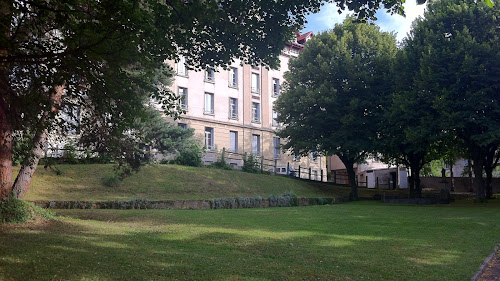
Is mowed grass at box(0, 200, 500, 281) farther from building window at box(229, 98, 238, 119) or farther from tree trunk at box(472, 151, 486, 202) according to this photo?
building window at box(229, 98, 238, 119)

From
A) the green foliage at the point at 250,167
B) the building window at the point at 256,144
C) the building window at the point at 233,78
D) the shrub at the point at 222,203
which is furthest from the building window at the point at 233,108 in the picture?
the shrub at the point at 222,203

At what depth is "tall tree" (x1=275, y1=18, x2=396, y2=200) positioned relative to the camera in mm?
30734

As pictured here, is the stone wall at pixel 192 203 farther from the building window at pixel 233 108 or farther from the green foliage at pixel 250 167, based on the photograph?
the building window at pixel 233 108

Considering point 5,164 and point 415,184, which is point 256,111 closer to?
point 415,184

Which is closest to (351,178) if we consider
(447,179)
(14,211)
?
(447,179)

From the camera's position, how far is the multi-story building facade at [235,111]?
40.3 m

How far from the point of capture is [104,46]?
6934 millimetres

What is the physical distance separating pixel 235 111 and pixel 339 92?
574 inches

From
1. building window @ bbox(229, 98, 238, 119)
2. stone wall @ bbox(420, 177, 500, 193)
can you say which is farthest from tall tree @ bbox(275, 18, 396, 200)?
stone wall @ bbox(420, 177, 500, 193)

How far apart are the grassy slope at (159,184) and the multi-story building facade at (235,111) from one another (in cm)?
705

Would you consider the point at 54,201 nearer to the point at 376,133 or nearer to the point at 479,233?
the point at 479,233

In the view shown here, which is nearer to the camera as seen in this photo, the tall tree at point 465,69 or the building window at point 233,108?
the tall tree at point 465,69

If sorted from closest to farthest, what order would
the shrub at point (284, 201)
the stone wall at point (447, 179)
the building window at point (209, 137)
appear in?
the shrub at point (284, 201), the building window at point (209, 137), the stone wall at point (447, 179)

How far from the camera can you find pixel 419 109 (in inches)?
1000
